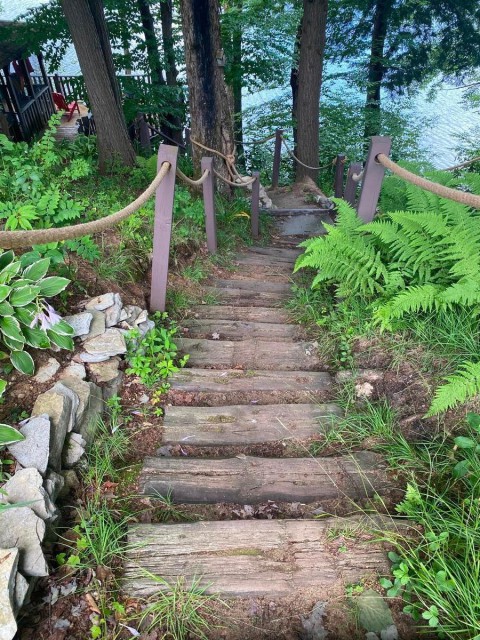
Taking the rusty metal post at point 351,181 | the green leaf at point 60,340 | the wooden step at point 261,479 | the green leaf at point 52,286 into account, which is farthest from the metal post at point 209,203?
the wooden step at point 261,479

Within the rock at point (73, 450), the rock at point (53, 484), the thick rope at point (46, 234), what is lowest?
the rock at point (73, 450)

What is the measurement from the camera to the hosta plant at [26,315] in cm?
220

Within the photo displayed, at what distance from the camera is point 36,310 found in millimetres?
2316

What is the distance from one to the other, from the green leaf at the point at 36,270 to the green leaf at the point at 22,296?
0.19m

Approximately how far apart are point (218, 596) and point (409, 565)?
78cm

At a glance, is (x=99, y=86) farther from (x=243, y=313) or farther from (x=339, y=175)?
(x=339, y=175)

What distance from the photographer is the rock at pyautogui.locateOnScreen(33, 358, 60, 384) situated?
2.32m

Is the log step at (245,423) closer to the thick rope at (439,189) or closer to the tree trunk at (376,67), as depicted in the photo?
the thick rope at (439,189)

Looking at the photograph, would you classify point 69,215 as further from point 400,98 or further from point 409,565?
point 400,98

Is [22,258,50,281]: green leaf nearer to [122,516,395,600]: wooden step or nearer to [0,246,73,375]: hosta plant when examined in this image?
[0,246,73,375]: hosta plant

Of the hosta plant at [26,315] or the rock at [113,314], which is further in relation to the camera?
the rock at [113,314]

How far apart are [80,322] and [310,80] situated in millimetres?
8084

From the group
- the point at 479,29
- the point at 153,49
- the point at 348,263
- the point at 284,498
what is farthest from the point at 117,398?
the point at 479,29

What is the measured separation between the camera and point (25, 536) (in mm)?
1570
